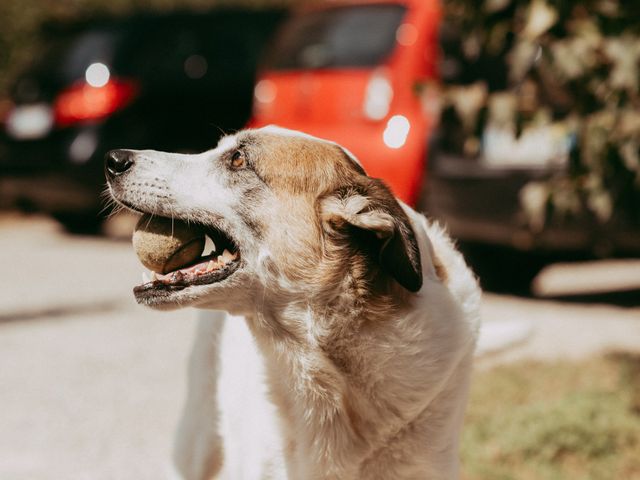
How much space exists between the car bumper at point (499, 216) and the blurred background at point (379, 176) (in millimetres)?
17

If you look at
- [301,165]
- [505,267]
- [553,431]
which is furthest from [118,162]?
[505,267]

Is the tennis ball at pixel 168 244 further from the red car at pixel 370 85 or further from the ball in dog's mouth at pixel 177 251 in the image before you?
the red car at pixel 370 85

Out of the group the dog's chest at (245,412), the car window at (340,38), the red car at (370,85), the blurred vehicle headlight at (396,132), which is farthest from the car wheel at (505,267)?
the dog's chest at (245,412)

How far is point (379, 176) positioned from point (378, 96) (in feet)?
2.10

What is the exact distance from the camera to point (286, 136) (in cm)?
367

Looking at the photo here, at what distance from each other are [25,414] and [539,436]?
8.57 ft

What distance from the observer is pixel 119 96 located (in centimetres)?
1155

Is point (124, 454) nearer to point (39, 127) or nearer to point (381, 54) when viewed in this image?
point (381, 54)

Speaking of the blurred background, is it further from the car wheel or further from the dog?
the dog

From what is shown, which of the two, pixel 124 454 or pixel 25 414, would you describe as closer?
pixel 124 454

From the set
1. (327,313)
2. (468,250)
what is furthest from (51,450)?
(468,250)

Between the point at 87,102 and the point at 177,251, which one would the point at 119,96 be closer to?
the point at 87,102

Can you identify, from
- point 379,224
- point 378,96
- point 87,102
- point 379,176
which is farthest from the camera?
point 87,102

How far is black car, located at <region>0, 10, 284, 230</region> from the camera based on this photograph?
11.5m
